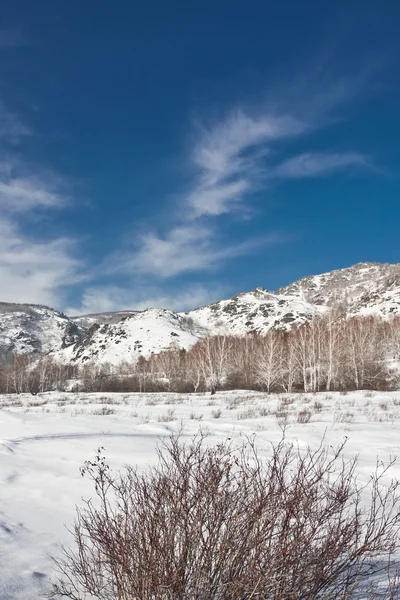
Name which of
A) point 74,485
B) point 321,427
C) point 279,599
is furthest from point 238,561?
point 321,427

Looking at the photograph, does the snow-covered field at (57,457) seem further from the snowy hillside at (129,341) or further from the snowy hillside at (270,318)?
the snowy hillside at (270,318)

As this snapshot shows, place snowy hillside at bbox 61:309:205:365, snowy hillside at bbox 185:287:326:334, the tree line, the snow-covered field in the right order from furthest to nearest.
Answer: snowy hillside at bbox 185:287:326:334
snowy hillside at bbox 61:309:205:365
the tree line
the snow-covered field

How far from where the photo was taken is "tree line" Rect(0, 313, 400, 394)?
4556 cm

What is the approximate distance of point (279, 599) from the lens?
91.3 inches

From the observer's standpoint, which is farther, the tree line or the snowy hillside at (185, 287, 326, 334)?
the snowy hillside at (185, 287, 326, 334)

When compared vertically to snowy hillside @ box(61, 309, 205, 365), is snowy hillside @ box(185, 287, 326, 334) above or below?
above

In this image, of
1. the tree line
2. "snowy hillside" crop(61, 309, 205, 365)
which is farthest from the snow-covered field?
"snowy hillside" crop(61, 309, 205, 365)

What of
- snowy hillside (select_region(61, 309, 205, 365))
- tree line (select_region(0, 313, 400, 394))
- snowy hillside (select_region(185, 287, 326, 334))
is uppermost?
snowy hillside (select_region(185, 287, 326, 334))

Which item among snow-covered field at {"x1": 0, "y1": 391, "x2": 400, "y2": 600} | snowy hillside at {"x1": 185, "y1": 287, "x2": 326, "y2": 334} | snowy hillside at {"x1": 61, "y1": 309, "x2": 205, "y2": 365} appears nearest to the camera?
snow-covered field at {"x1": 0, "y1": 391, "x2": 400, "y2": 600}

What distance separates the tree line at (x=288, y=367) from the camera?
45562 mm

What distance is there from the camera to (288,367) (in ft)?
177

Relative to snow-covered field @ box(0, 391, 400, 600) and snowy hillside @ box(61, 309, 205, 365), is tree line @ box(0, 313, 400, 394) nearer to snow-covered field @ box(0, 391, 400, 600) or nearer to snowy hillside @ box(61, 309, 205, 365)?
snow-covered field @ box(0, 391, 400, 600)

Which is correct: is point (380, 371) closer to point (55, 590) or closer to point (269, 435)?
point (269, 435)

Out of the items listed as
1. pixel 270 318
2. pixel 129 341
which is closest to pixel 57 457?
pixel 129 341
